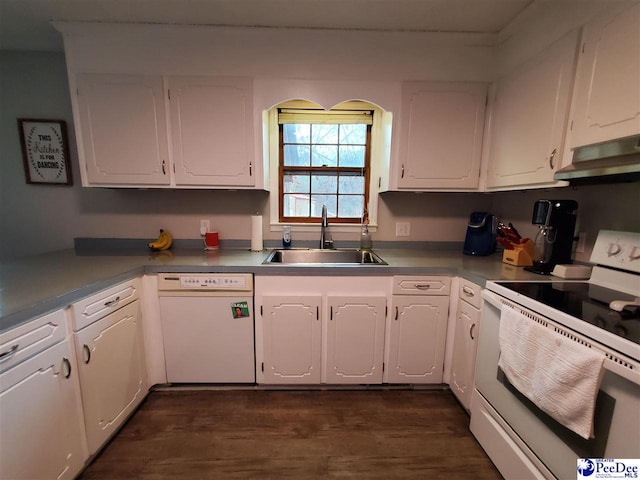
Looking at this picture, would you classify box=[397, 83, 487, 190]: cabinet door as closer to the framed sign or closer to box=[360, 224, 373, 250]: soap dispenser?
box=[360, 224, 373, 250]: soap dispenser

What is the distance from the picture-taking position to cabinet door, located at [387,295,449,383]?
5.35 ft

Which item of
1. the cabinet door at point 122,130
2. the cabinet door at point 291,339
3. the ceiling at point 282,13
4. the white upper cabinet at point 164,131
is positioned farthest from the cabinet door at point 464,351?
the cabinet door at point 122,130

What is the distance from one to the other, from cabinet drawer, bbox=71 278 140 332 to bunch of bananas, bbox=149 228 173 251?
49 cm

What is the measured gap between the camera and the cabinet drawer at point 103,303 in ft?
3.70

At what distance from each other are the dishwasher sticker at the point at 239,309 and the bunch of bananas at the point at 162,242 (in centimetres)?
85

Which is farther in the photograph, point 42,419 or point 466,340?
point 466,340

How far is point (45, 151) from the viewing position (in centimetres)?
194

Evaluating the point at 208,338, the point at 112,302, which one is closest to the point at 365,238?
the point at 208,338

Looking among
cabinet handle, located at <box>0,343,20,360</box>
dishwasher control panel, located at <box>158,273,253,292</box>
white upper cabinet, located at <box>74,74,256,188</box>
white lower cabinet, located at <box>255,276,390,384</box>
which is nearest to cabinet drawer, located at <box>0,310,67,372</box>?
cabinet handle, located at <box>0,343,20,360</box>

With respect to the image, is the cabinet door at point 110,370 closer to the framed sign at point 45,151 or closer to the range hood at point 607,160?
the framed sign at point 45,151

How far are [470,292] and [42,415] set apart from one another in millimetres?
2064

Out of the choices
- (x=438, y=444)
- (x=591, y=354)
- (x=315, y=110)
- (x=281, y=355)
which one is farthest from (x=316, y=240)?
(x=591, y=354)

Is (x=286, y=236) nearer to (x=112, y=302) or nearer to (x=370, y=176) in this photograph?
(x=370, y=176)

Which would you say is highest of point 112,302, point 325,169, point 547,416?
point 325,169
